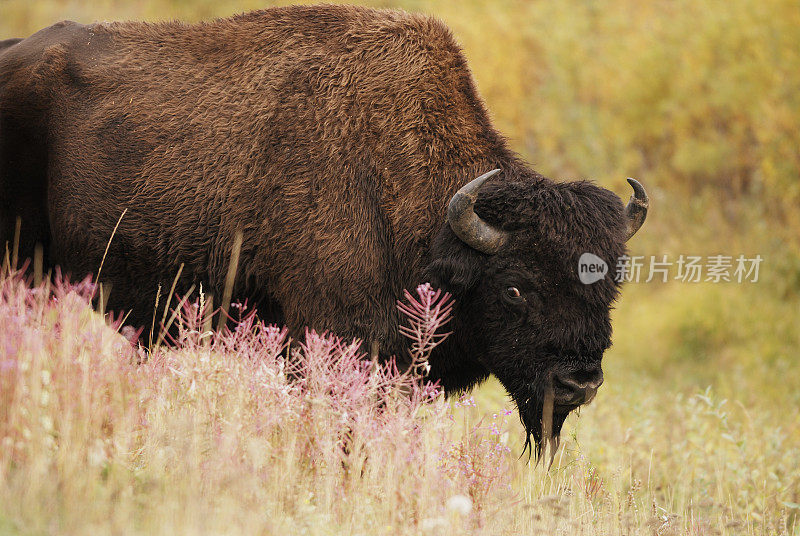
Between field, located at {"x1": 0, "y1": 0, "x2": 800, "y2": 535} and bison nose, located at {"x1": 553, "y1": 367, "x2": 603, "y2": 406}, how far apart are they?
412mm

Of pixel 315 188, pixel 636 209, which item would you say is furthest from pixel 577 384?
pixel 315 188

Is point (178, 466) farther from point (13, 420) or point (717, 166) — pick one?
point (717, 166)

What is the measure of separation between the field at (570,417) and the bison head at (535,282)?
359 mm

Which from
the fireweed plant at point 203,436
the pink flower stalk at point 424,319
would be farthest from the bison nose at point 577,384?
the pink flower stalk at point 424,319

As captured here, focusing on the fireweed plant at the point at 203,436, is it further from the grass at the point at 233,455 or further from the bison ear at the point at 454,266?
the bison ear at the point at 454,266

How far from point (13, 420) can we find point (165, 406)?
0.80m

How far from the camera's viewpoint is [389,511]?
12.6 ft

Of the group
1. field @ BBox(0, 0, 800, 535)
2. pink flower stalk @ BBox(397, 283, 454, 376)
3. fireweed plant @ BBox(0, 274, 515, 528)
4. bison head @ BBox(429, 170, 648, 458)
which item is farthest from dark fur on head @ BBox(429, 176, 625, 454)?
fireweed plant @ BBox(0, 274, 515, 528)

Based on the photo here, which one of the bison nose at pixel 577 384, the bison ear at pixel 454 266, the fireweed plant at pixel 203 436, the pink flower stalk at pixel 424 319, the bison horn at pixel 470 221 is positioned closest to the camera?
the fireweed plant at pixel 203 436

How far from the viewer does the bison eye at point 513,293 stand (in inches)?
196

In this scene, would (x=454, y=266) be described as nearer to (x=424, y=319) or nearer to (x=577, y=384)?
(x=424, y=319)

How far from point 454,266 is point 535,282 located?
469 millimetres

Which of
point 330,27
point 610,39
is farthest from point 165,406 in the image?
point 610,39

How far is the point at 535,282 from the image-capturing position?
491 centimetres
